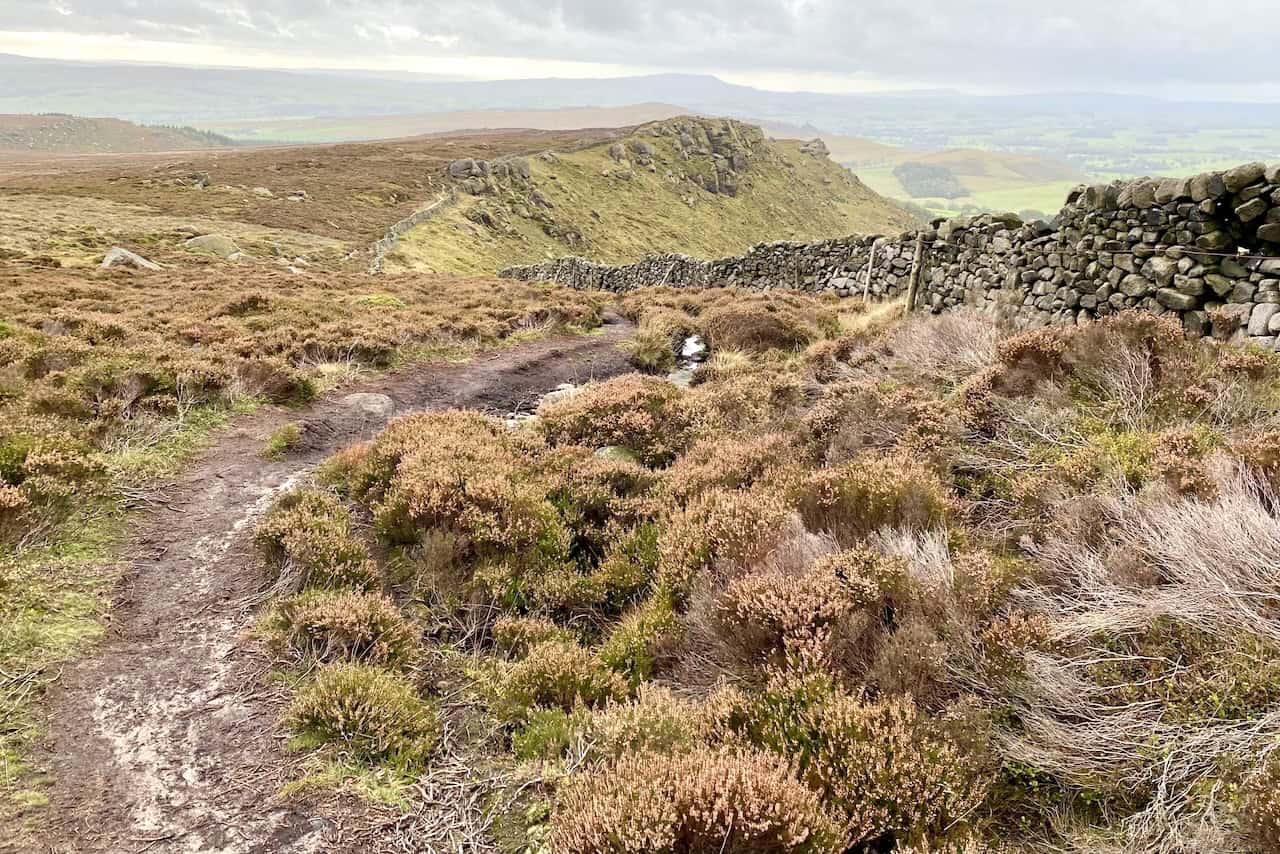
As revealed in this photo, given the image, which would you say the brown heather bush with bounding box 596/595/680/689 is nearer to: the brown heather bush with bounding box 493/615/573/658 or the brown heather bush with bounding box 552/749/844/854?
the brown heather bush with bounding box 493/615/573/658

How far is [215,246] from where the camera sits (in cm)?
3681

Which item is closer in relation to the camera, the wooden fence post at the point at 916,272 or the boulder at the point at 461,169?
the wooden fence post at the point at 916,272

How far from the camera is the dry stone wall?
277 inches

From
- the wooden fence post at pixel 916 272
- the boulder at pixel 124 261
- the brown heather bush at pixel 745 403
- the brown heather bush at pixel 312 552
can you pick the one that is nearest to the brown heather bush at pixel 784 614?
the brown heather bush at pixel 312 552

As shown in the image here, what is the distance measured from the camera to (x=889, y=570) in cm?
424

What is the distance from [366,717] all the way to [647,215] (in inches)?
3050

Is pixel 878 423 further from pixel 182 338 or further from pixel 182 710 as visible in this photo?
pixel 182 338

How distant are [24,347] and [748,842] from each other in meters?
13.0

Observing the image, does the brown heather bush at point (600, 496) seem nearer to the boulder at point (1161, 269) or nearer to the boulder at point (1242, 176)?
the boulder at point (1161, 269)

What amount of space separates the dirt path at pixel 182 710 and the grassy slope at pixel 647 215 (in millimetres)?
35644

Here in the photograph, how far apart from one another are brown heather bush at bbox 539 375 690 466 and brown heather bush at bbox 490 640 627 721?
4029mm

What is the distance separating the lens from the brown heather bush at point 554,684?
169 inches

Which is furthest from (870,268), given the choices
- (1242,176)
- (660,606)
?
(660,606)

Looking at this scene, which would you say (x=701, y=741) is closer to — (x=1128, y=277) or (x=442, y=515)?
(x=442, y=515)
